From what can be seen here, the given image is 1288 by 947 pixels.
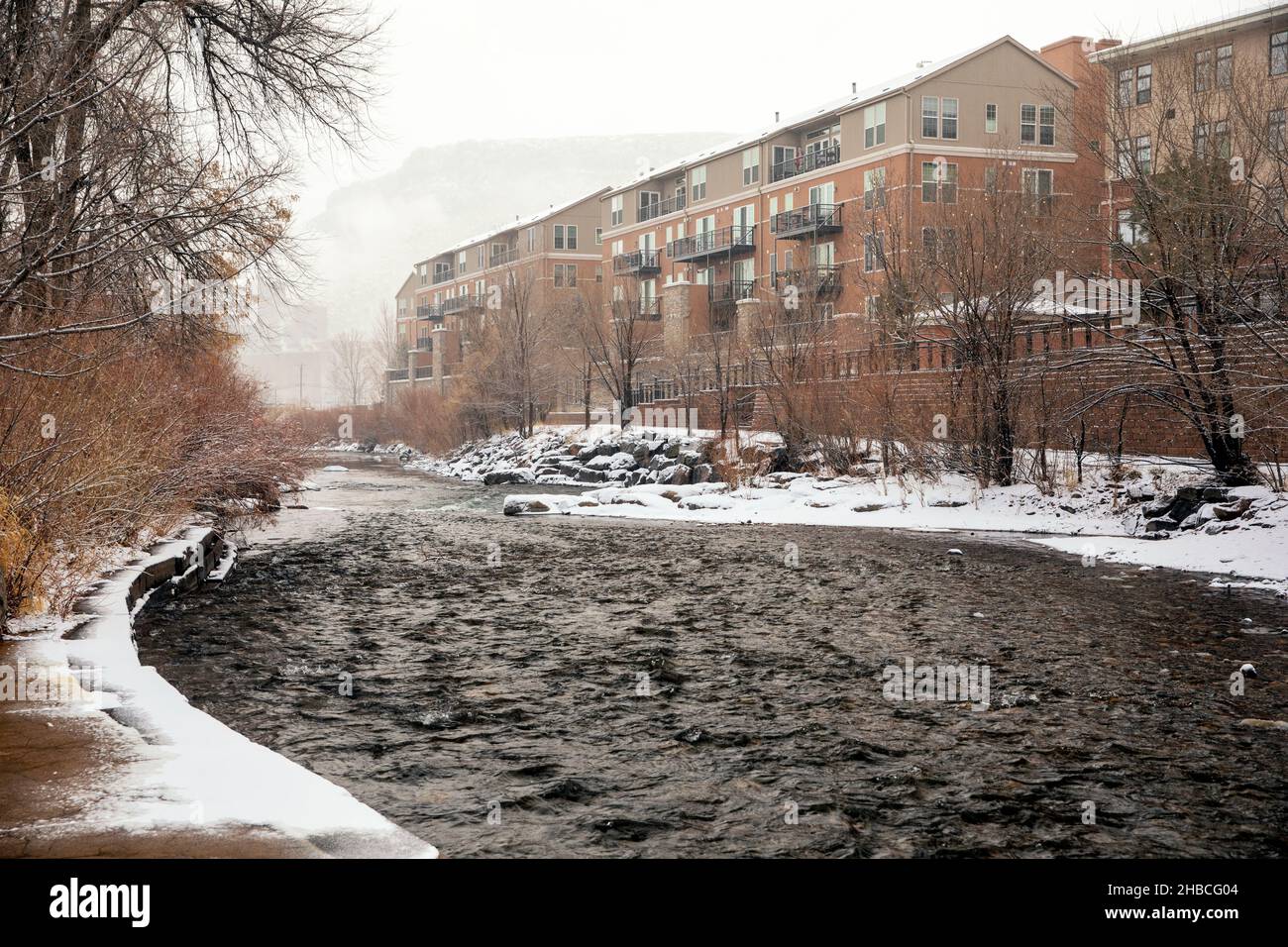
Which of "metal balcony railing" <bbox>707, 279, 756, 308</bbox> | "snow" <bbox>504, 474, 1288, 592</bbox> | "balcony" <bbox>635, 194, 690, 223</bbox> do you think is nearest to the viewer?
"snow" <bbox>504, 474, 1288, 592</bbox>

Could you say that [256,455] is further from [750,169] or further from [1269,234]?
[750,169]

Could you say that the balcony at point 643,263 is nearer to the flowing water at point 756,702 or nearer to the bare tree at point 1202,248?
the bare tree at point 1202,248

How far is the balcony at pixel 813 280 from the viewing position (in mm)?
40375

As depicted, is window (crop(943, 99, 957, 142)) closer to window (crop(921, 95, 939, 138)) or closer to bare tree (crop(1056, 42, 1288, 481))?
window (crop(921, 95, 939, 138))

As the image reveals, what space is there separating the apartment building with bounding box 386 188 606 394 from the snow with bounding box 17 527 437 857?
2164 inches

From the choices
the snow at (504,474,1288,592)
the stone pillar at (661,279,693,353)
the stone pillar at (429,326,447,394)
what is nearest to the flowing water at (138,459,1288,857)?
the snow at (504,474,1288,592)

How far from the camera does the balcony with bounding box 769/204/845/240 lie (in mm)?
47969

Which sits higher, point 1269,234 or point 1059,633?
point 1269,234

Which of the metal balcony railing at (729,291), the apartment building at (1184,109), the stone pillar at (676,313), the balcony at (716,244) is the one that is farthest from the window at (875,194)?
the apartment building at (1184,109)

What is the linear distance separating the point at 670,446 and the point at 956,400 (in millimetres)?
13601

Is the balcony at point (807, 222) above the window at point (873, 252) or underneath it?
above

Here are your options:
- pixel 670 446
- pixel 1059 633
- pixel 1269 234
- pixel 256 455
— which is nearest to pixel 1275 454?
pixel 1269 234

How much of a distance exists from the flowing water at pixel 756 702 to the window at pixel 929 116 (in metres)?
31.2

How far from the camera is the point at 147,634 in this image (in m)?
11.6
